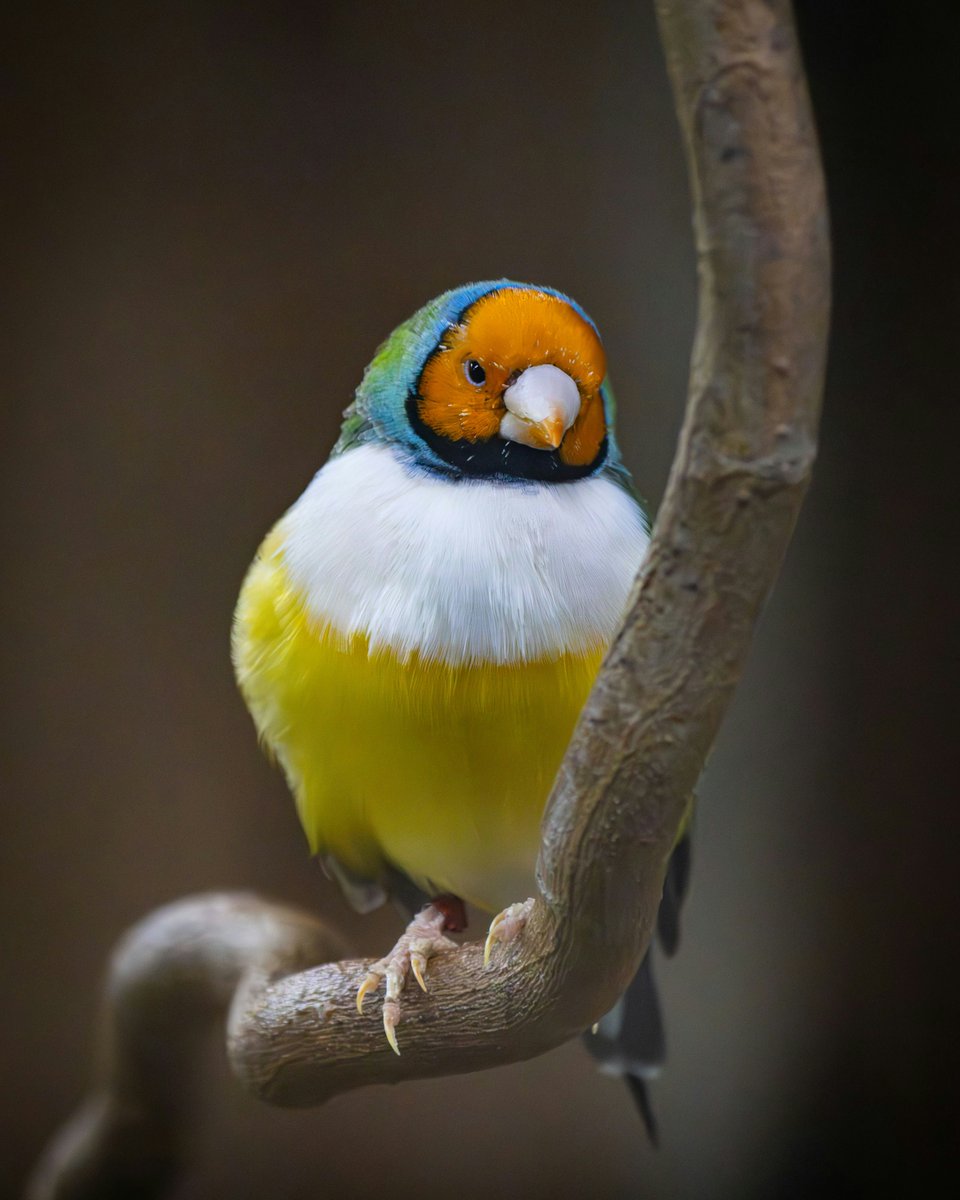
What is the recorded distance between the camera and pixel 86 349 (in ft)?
5.32

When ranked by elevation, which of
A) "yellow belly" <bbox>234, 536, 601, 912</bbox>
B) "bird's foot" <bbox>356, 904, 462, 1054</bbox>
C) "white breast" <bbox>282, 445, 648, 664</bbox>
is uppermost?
"white breast" <bbox>282, 445, 648, 664</bbox>

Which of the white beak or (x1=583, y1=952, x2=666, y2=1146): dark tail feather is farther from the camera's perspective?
(x1=583, y1=952, x2=666, y2=1146): dark tail feather

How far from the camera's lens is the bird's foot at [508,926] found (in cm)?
78

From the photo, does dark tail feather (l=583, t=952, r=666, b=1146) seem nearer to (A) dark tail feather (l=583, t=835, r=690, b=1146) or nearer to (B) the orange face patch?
(A) dark tail feather (l=583, t=835, r=690, b=1146)

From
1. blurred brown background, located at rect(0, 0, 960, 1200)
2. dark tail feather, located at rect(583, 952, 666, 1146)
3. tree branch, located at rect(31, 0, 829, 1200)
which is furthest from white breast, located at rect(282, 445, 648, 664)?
dark tail feather, located at rect(583, 952, 666, 1146)

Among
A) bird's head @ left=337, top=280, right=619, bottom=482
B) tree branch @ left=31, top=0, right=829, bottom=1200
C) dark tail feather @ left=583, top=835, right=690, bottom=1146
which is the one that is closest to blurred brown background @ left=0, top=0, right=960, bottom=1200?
bird's head @ left=337, top=280, right=619, bottom=482

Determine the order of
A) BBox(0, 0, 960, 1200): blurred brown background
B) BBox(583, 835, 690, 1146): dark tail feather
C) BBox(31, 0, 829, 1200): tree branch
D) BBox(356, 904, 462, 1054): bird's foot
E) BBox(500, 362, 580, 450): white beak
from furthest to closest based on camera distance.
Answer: BBox(0, 0, 960, 1200): blurred brown background < BBox(583, 835, 690, 1146): dark tail feather < BBox(356, 904, 462, 1054): bird's foot < BBox(500, 362, 580, 450): white beak < BBox(31, 0, 829, 1200): tree branch

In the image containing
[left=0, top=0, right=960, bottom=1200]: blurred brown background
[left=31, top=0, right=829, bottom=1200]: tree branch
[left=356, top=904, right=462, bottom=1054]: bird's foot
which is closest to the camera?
[left=31, top=0, right=829, bottom=1200]: tree branch

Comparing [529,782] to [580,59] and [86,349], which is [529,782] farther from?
[86,349]

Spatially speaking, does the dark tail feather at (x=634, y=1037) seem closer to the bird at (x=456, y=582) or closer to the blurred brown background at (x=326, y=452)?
the bird at (x=456, y=582)

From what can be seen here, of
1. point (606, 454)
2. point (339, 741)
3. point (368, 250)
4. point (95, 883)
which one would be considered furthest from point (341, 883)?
point (95, 883)

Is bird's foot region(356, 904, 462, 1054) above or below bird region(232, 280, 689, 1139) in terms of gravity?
below

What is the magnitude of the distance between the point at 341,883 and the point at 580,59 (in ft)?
2.93

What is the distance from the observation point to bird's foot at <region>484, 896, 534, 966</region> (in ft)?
2.56
